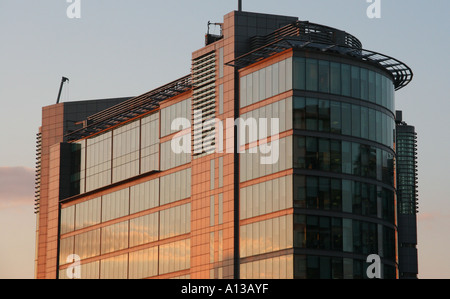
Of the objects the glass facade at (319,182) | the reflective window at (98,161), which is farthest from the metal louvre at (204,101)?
the reflective window at (98,161)

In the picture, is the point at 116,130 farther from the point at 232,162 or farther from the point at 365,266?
the point at 365,266

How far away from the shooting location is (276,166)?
3984 inches

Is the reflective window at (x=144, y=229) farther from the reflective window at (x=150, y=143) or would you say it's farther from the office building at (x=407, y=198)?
the office building at (x=407, y=198)

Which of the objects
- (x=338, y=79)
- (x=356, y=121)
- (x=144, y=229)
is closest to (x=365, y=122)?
(x=356, y=121)

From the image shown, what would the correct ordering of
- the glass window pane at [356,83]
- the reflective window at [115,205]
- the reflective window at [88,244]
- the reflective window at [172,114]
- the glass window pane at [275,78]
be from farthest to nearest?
the reflective window at [88,244]
the reflective window at [115,205]
the reflective window at [172,114]
the glass window pane at [356,83]
the glass window pane at [275,78]

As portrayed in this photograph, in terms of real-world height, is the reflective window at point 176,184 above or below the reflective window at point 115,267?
above

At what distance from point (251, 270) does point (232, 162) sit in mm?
11686

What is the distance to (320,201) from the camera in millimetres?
100188

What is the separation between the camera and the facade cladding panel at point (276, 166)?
99.9 metres

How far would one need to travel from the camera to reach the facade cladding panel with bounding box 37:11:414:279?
328 ft

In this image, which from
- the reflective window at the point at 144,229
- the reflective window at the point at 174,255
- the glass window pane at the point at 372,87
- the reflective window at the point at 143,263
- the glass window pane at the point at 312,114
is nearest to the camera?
the glass window pane at the point at 312,114

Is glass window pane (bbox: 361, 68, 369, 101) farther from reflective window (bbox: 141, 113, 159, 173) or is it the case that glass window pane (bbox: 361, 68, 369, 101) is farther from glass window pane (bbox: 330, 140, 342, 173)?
reflective window (bbox: 141, 113, 159, 173)
